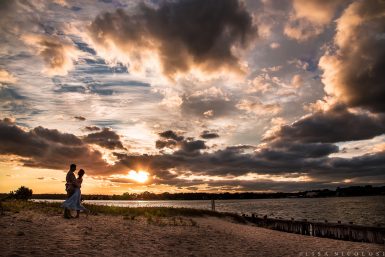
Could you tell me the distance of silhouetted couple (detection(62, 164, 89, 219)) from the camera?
54.8 feet

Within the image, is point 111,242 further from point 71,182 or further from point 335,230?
point 335,230

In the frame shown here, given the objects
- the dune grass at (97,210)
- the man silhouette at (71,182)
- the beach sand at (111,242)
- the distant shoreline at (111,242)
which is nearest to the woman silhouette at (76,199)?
the man silhouette at (71,182)

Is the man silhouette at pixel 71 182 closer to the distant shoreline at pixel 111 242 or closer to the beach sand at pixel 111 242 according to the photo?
the distant shoreline at pixel 111 242

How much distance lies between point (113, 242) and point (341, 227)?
21.6 metres

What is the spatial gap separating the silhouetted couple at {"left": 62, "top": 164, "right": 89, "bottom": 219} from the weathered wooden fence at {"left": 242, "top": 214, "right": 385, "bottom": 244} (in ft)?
68.3

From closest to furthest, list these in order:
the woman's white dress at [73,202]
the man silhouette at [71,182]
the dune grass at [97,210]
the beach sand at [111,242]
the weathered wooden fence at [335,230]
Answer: the beach sand at [111,242], the woman's white dress at [73,202], the man silhouette at [71,182], the dune grass at [97,210], the weathered wooden fence at [335,230]

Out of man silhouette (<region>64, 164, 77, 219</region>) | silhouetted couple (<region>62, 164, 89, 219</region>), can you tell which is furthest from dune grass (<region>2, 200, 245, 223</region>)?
man silhouette (<region>64, 164, 77, 219</region>)

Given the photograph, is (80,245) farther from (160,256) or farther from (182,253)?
(182,253)

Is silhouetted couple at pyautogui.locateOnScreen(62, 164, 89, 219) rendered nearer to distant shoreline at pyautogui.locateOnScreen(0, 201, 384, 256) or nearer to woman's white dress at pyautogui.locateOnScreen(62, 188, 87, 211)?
woman's white dress at pyautogui.locateOnScreen(62, 188, 87, 211)

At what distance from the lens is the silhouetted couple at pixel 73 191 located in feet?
54.8

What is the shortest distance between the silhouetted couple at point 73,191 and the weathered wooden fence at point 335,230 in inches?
820

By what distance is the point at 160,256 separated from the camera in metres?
11.3

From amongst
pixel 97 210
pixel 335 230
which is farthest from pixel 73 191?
pixel 335 230

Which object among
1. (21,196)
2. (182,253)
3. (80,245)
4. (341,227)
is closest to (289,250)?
(182,253)
